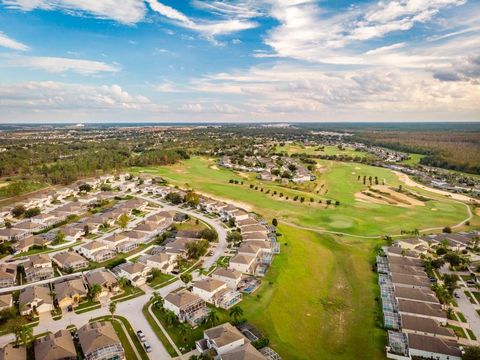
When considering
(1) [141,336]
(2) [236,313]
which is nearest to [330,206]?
(2) [236,313]

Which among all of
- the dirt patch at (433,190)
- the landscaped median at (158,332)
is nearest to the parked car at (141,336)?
the landscaped median at (158,332)

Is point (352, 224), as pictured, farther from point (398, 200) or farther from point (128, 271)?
point (128, 271)

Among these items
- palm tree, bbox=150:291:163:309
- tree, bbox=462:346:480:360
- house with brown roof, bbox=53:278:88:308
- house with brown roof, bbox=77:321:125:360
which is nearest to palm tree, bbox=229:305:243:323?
palm tree, bbox=150:291:163:309

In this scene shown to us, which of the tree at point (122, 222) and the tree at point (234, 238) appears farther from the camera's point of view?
the tree at point (122, 222)

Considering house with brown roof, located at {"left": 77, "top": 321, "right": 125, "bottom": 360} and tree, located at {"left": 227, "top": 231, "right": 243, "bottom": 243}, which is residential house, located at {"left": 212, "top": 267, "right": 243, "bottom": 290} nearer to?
tree, located at {"left": 227, "top": 231, "right": 243, "bottom": 243}

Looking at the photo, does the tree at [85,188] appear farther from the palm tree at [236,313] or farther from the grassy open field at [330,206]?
the palm tree at [236,313]

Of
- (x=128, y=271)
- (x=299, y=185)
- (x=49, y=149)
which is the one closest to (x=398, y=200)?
(x=299, y=185)

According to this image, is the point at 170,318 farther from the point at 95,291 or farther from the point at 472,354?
the point at 472,354
